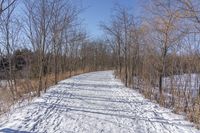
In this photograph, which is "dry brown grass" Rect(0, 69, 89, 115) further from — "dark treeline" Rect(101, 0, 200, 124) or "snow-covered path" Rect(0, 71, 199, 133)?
"dark treeline" Rect(101, 0, 200, 124)

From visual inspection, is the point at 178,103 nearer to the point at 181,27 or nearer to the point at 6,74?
the point at 181,27

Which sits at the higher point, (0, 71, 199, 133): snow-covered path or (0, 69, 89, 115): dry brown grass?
(0, 69, 89, 115): dry brown grass

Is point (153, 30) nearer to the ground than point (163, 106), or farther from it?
farther from it

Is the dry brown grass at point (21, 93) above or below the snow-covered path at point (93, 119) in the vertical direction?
above

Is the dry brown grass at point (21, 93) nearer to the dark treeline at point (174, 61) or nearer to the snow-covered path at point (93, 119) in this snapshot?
the snow-covered path at point (93, 119)

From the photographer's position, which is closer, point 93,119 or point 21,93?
point 93,119

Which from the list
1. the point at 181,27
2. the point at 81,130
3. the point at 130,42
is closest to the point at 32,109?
the point at 81,130

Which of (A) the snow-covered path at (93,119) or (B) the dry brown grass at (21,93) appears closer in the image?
(A) the snow-covered path at (93,119)

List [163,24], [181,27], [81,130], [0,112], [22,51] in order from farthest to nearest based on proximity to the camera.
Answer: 1. [22,51]
2. [163,24]
3. [181,27]
4. [0,112]
5. [81,130]

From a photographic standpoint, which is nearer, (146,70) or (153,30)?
(153,30)

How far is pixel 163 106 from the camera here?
10102 mm

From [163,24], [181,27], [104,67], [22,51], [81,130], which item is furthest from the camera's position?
[104,67]

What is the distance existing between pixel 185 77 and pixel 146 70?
578 centimetres

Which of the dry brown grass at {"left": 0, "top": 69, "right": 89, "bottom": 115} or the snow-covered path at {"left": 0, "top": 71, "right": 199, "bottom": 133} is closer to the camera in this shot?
the snow-covered path at {"left": 0, "top": 71, "right": 199, "bottom": 133}
